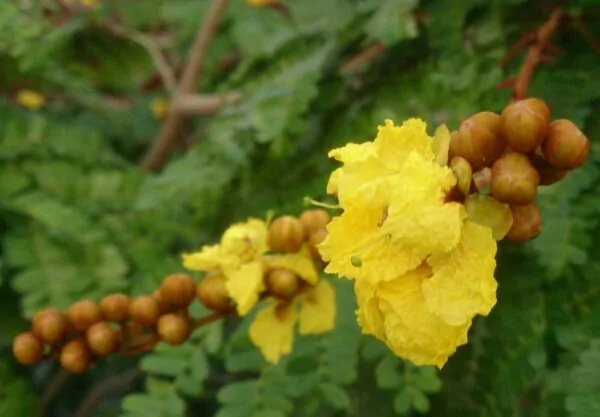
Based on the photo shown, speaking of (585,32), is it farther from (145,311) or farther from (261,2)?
(261,2)

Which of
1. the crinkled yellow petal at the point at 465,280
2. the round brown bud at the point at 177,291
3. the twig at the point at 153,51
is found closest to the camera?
the crinkled yellow petal at the point at 465,280

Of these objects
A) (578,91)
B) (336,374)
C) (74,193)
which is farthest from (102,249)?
(578,91)

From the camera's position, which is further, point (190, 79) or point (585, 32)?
point (190, 79)

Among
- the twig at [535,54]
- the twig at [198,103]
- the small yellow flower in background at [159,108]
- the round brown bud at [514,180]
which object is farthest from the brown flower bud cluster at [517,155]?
the small yellow flower in background at [159,108]

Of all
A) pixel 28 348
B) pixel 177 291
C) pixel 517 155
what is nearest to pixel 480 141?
pixel 517 155

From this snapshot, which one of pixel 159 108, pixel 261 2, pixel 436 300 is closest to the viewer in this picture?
pixel 436 300

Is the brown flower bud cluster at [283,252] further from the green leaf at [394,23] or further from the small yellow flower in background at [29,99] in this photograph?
the small yellow flower in background at [29,99]
